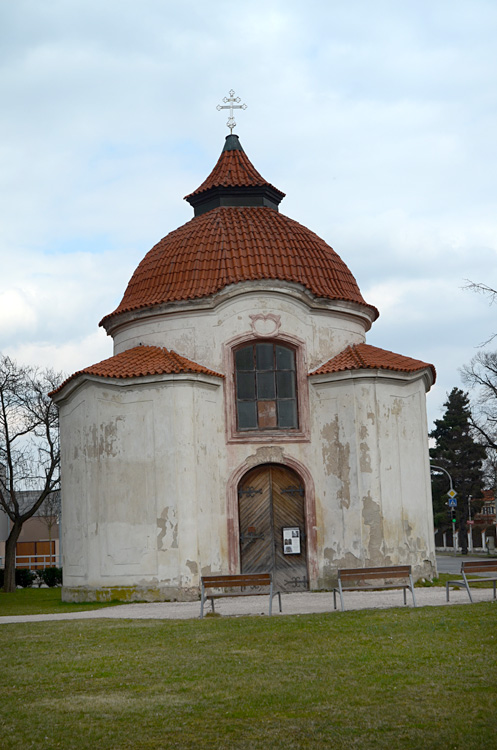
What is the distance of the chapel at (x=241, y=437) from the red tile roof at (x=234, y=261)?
6 centimetres

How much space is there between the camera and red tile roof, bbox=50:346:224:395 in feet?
72.7

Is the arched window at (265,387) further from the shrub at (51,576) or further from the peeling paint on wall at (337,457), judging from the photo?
the shrub at (51,576)

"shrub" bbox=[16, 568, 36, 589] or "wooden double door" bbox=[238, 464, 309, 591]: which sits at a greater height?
"wooden double door" bbox=[238, 464, 309, 591]

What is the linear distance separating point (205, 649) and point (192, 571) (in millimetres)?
9569

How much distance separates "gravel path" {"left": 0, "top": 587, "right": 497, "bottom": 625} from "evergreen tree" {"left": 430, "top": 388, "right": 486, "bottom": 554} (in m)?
44.3

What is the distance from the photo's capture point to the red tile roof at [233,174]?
1074 inches

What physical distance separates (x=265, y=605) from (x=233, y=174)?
14.1m

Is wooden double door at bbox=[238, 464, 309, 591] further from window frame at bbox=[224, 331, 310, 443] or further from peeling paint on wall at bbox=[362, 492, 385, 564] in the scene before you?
peeling paint on wall at bbox=[362, 492, 385, 564]

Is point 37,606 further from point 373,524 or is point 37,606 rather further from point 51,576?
point 51,576

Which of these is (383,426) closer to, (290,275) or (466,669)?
(290,275)

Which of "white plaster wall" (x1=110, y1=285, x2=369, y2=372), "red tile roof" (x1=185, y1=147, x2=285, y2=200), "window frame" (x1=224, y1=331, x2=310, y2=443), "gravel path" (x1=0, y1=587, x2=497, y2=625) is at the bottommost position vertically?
"gravel path" (x1=0, y1=587, x2=497, y2=625)

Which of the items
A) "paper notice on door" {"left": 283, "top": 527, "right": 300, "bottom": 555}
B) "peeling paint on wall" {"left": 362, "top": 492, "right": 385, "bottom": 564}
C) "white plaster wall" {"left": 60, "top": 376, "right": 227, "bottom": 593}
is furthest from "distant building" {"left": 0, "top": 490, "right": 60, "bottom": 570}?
"peeling paint on wall" {"left": 362, "top": 492, "right": 385, "bottom": 564}

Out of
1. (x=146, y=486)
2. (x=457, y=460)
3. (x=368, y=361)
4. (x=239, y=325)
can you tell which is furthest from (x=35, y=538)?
(x=368, y=361)

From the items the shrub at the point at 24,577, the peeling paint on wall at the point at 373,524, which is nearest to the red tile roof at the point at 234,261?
the peeling paint on wall at the point at 373,524
